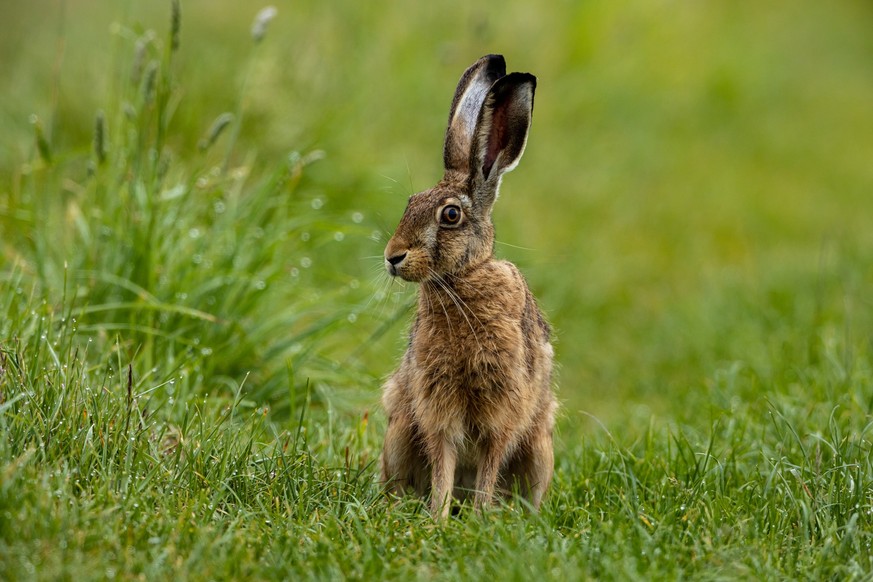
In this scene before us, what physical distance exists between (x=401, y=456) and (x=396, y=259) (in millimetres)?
823

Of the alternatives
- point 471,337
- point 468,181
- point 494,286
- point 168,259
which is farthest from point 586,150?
point 471,337

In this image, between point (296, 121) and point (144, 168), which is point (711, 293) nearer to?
point (296, 121)

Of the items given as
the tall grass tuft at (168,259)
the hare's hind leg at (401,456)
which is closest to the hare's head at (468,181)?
the hare's hind leg at (401,456)

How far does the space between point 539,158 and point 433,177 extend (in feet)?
4.86

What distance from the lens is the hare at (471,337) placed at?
4.13m

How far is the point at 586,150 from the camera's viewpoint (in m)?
10.6

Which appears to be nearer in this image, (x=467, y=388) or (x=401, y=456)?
(x=467, y=388)

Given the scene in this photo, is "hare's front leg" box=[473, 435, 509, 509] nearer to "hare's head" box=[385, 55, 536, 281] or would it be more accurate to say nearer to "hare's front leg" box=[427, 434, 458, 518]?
"hare's front leg" box=[427, 434, 458, 518]

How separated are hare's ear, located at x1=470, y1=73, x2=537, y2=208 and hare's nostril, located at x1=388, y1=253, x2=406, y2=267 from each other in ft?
1.53

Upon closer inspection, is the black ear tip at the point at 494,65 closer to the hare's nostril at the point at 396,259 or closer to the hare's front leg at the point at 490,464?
the hare's nostril at the point at 396,259

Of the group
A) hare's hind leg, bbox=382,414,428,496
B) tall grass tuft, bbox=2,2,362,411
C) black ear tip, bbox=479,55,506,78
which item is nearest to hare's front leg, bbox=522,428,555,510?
hare's hind leg, bbox=382,414,428,496

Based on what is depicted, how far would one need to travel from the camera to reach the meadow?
349cm

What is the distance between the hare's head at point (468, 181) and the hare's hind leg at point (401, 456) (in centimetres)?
63

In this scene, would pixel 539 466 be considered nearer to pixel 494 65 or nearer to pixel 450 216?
pixel 450 216
